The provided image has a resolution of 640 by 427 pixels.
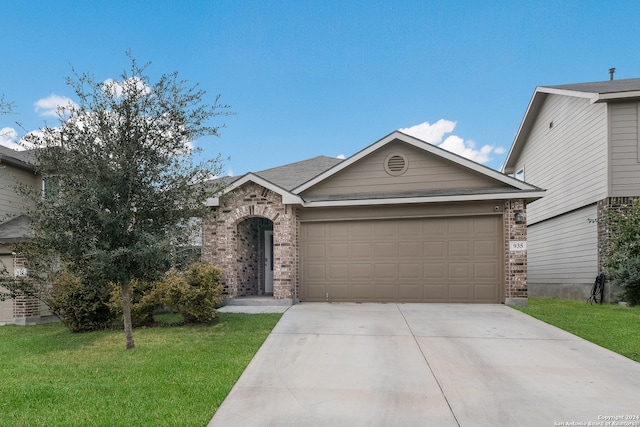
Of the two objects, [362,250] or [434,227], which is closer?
[434,227]

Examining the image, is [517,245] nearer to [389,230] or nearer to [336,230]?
[389,230]

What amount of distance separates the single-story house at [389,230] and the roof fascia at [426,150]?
1.1 inches

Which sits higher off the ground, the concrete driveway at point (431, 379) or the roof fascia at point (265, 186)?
the roof fascia at point (265, 186)

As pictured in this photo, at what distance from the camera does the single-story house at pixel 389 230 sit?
9625mm

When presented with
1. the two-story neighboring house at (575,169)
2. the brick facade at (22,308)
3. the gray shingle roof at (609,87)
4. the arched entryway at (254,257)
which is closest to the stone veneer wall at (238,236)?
the arched entryway at (254,257)

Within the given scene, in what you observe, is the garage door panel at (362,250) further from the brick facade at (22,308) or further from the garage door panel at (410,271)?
the brick facade at (22,308)

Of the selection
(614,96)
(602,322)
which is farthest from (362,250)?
(614,96)

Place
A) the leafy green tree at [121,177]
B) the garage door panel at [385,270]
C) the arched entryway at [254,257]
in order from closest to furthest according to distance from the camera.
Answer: the leafy green tree at [121,177], the garage door panel at [385,270], the arched entryway at [254,257]

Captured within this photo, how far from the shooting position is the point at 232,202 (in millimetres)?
10172

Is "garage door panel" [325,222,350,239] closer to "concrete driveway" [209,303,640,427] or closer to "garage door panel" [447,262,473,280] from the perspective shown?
"garage door panel" [447,262,473,280]

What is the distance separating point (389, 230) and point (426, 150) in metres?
2.53

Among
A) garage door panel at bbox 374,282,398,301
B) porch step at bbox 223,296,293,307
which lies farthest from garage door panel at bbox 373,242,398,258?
porch step at bbox 223,296,293,307

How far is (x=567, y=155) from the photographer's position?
40.9 ft

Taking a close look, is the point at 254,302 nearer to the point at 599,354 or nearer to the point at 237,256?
the point at 237,256
